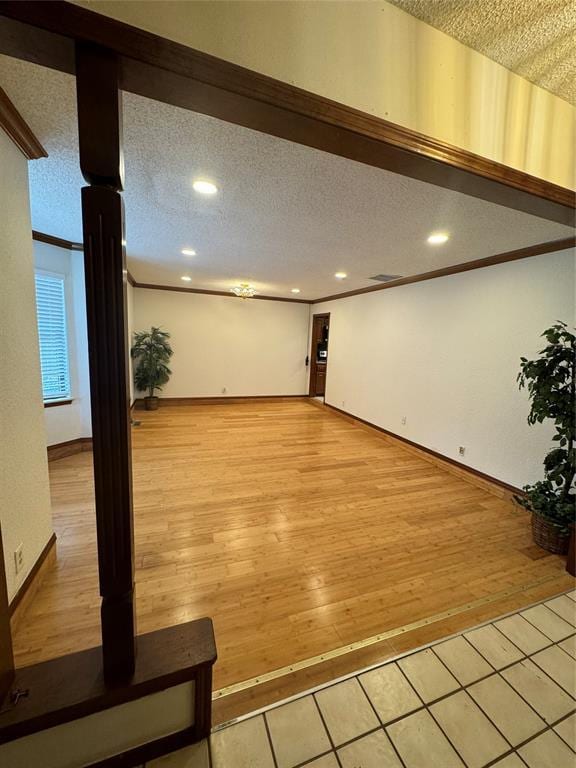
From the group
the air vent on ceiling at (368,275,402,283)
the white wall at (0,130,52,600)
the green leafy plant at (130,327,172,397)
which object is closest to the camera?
the white wall at (0,130,52,600)

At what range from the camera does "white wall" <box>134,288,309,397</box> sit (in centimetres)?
620

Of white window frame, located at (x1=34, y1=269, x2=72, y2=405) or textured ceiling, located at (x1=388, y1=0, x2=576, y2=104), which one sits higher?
textured ceiling, located at (x1=388, y1=0, x2=576, y2=104)

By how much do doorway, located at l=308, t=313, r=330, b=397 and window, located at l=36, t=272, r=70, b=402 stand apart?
192 inches

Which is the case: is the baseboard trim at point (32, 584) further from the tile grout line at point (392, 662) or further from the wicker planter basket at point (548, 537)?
the wicker planter basket at point (548, 537)

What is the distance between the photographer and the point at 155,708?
107 cm

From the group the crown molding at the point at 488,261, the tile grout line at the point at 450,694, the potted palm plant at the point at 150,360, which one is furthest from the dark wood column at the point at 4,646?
the potted palm plant at the point at 150,360

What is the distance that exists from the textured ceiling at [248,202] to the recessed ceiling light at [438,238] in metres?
0.07

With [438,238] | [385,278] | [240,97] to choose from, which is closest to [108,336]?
[240,97]

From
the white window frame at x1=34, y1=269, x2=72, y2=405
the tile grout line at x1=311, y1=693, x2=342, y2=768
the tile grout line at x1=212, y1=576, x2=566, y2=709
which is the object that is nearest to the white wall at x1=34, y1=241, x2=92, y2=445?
the white window frame at x1=34, y1=269, x2=72, y2=405

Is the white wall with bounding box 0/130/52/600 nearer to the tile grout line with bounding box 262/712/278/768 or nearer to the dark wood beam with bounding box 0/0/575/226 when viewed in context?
the dark wood beam with bounding box 0/0/575/226

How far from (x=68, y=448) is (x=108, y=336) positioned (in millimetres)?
3773

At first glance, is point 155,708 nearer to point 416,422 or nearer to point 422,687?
point 422,687

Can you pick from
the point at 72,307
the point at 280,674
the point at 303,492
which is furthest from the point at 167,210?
the point at 280,674

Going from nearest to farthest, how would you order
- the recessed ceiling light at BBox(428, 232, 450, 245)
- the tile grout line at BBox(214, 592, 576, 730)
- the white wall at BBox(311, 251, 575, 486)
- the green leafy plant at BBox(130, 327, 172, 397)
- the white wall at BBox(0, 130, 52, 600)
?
the tile grout line at BBox(214, 592, 576, 730) < the white wall at BBox(0, 130, 52, 600) < the recessed ceiling light at BBox(428, 232, 450, 245) < the white wall at BBox(311, 251, 575, 486) < the green leafy plant at BBox(130, 327, 172, 397)
